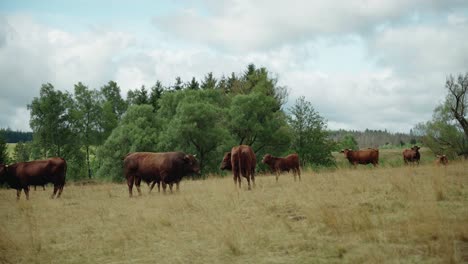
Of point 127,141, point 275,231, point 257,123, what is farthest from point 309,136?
point 275,231

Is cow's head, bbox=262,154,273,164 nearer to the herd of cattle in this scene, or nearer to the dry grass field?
the herd of cattle

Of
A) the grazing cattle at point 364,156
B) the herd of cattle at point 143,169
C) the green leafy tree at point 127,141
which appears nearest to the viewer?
the herd of cattle at point 143,169

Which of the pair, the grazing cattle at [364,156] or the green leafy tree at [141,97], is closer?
the grazing cattle at [364,156]

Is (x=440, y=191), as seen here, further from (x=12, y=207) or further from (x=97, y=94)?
(x=97, y=94)

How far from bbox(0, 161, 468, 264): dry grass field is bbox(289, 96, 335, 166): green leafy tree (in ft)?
110

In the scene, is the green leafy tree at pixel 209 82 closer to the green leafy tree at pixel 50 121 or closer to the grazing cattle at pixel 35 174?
the green leafy tree at pixel 50 121

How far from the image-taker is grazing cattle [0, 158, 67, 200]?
1933cm

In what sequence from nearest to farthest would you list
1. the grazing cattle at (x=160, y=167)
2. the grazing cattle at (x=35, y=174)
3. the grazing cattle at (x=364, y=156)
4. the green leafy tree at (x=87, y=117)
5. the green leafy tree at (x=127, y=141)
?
1. the grazing cattle at (x=160, y=167)
2. the grazing cattle at (x=35, y=174)
3. the grazing cattle at (x=364, y=156)
4. the green leafy tree at (x=127, y=141)
5. the green leafy tree at (x=87, y=117)

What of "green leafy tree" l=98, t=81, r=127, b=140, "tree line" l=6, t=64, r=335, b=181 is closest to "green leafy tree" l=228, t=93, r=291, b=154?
"tree line" l=6, t=64, r=335, b=181

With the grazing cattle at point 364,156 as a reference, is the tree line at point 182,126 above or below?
above

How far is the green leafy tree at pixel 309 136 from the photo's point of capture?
45.6 m

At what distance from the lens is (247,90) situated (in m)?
54.2

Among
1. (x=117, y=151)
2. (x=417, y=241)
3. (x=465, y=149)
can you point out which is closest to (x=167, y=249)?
(x=417, y=241)

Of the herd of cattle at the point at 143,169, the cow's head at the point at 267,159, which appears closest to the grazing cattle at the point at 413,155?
the cow's head at the point at 267,159
